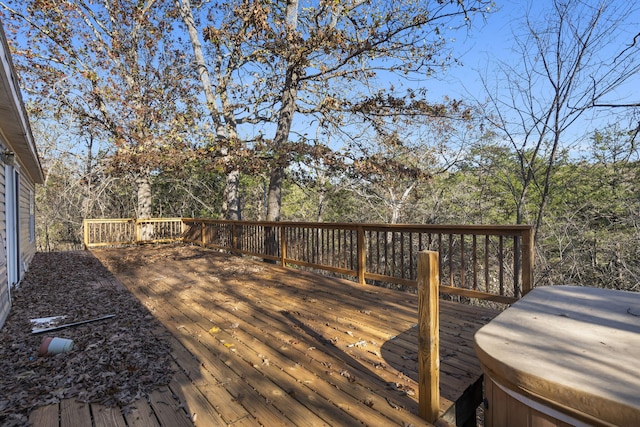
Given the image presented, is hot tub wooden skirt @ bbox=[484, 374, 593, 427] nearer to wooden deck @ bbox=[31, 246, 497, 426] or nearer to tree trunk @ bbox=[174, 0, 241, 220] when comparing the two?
wooden deck @ bbox=[31, 246, 497, 426]

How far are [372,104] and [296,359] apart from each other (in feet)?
21.6

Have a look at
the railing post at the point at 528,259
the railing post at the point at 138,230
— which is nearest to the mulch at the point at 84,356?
the railing post at the point at 528,259

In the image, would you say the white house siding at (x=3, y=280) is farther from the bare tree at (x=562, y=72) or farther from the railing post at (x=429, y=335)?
the bare tree at (x=562, y=72)

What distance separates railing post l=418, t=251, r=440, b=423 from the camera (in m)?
1.61

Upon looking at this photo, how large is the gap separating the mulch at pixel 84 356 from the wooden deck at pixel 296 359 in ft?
0.37

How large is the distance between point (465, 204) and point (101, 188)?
11636mm

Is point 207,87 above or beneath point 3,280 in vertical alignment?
above

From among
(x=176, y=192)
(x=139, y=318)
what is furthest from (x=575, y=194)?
(x=176, y=192)

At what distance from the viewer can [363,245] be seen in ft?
15.2

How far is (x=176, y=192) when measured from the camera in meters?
15.6

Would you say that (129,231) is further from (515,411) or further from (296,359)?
(515,411)

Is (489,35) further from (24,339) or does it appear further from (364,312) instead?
(24,339)

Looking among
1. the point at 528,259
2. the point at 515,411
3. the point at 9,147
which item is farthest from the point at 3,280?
the point at 528,259

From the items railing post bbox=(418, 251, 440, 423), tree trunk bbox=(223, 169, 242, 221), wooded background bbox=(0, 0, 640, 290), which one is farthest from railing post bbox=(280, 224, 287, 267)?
railing post bbox=(418, 251, 440, 423)
